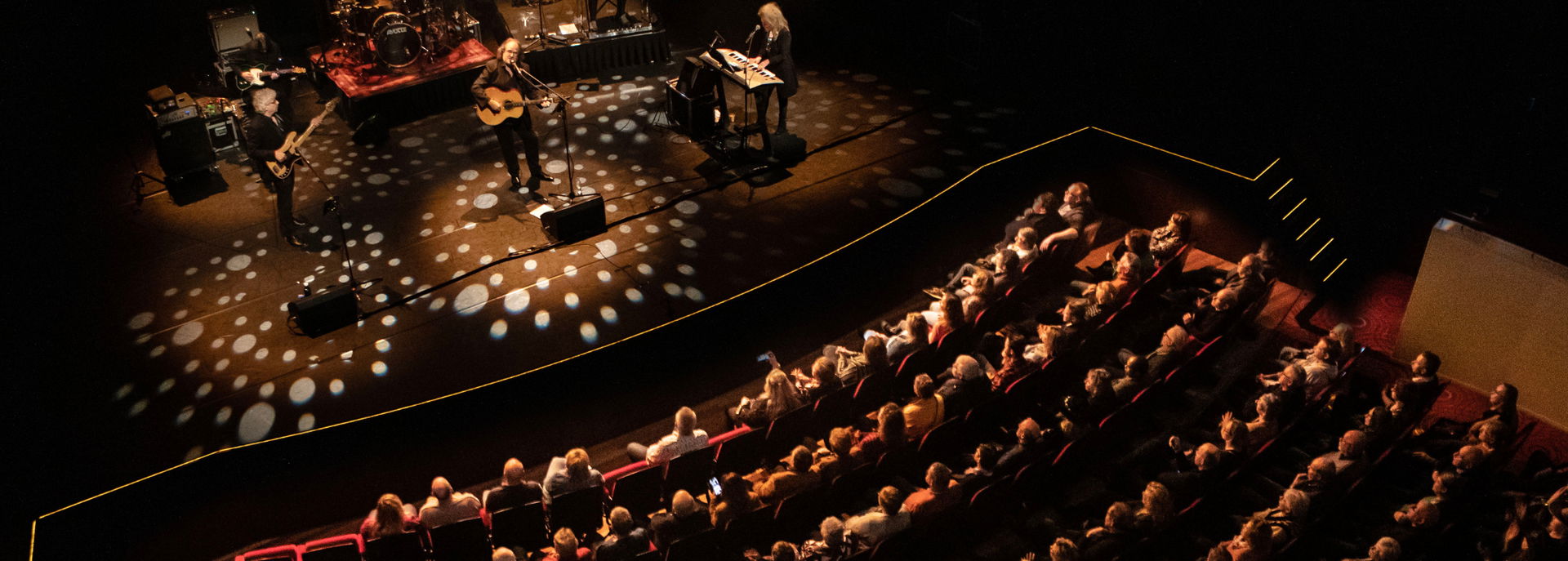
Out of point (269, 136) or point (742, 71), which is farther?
point (742, 71)

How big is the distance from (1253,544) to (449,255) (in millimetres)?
5618

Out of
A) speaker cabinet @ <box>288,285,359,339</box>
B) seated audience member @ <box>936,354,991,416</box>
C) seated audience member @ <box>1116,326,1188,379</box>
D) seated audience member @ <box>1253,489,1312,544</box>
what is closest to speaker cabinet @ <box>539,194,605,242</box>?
speaker cabinet @ <box>288,285,359,339</box>

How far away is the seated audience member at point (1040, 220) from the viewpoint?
280 inches

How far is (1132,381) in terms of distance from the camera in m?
5.62

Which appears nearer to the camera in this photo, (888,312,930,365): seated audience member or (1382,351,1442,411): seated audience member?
(1382,351,1442,411): seated audience member

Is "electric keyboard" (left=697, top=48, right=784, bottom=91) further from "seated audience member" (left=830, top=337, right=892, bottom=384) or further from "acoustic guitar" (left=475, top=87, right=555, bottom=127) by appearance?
"seated audience member" (left=830, top=337, right=892, bottom=384)

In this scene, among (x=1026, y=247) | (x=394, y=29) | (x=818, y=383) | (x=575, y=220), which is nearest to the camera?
(x=818, y=383)

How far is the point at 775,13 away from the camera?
27.8 feet

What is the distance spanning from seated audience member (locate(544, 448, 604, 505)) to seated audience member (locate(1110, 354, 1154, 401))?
2928 millimetres

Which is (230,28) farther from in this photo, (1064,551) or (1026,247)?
(1064,551)

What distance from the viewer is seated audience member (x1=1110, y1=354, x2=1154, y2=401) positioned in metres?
5.62

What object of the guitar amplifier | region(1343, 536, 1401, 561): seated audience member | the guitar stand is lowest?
region(1343, 536, 1401, 561): seated audience member

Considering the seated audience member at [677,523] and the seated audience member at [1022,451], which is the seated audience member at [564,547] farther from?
the seated audience member at [1022,451]

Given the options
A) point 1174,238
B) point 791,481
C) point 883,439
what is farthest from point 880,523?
point 1174,238
